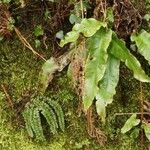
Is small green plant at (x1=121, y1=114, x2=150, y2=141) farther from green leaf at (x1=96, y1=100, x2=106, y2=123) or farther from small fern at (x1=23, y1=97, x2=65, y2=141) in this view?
small fern at (x1=23, y1=97, x2=65, y2=141)

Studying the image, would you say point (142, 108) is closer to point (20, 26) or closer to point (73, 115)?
point (73, 115)

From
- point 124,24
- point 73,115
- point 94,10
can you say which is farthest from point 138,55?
point 73,115

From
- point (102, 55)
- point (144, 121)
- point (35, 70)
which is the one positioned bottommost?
point (144, 121)

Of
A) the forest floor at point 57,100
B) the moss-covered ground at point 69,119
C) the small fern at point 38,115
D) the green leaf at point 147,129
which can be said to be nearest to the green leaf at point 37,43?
the forest floor at point 57,100

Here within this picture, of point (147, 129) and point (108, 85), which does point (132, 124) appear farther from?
point (108, 85)

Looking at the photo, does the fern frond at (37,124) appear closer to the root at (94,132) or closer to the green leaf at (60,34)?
the root at (94,132)
